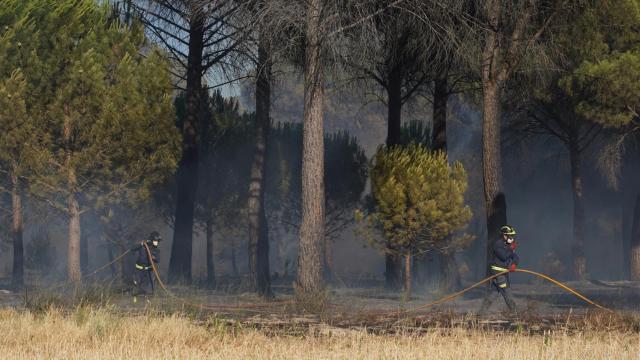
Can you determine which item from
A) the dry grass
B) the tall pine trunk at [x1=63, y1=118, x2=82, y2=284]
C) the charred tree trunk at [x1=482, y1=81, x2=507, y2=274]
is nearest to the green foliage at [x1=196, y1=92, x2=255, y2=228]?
the tall pine trunk at [x1=63, y1=118, x2=82, y2=284]

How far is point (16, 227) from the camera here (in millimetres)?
28969

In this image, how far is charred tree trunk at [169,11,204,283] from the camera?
1134 inches

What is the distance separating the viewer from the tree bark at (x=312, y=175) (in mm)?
20984

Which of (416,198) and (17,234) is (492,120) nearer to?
(416,198)

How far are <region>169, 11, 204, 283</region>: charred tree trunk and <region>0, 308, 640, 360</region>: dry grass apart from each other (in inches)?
557

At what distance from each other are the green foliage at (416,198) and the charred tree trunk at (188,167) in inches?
276

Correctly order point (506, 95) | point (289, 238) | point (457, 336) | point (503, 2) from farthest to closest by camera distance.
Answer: point (289, 238) < point (506, 95) < point (503, 2) < point (457, 336)

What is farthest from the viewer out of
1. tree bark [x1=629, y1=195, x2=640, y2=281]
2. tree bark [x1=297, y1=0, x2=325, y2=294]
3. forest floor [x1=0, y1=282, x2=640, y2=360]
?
tree bark [x1=629, y1=195, x2=640, y2=281]

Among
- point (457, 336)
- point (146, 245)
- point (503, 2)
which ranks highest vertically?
point (503, 2)

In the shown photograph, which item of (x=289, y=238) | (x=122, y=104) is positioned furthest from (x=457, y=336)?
(x=289, y=238)

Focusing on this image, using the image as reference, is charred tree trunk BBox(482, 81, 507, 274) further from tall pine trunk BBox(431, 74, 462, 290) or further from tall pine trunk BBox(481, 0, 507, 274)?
tall pine trunk BBox(431, 74, 462, 290)

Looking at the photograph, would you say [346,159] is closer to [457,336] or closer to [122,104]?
[122,104]

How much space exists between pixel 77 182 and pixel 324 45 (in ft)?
27.0

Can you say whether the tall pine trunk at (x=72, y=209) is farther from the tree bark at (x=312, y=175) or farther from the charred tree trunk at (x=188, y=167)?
the tree bark at (x=312, y=175)
